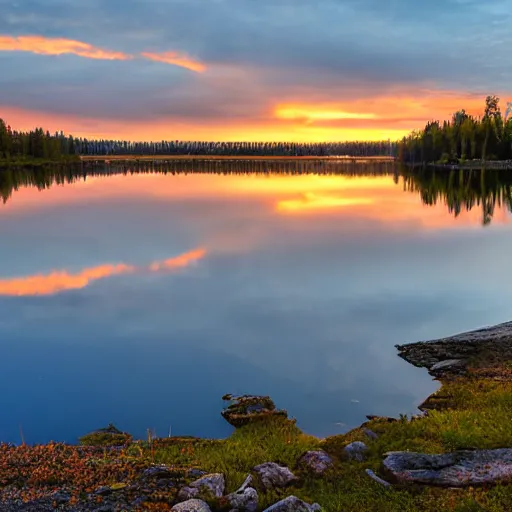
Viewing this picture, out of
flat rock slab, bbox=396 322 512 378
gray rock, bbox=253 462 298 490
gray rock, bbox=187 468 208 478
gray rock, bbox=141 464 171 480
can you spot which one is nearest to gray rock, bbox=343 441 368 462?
gray rock, bbox=253 462 298 490

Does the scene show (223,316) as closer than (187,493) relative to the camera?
No

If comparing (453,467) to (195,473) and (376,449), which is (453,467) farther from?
(195,473)

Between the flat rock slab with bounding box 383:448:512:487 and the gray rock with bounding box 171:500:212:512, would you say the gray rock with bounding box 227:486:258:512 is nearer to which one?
the gray rock with bounding box 171:500:212:512

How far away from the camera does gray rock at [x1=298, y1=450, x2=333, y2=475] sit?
10531 mm

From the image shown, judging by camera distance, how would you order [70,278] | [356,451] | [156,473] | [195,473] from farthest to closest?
[70,278]
[356,451]
[195,473]
[156,473]

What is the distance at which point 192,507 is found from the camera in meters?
8.75

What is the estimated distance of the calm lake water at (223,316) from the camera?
16109 millimetres

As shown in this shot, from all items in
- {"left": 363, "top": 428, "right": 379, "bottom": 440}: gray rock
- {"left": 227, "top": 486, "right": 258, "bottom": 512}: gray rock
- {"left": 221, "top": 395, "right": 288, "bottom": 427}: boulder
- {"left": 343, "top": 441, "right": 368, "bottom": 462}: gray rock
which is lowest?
{"left": 221, "top": 395, "right": 288, "bottom": 427}: boulder

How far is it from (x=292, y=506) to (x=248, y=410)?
21.1ft

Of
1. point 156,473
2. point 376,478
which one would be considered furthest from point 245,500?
point 376,478

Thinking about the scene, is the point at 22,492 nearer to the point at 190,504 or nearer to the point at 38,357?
the point at 190,504

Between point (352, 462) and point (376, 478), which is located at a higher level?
point (376, 478)

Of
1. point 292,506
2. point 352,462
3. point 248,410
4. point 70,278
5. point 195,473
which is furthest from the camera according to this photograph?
point 70,278

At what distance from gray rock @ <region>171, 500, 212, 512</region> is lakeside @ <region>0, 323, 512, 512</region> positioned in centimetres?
34
